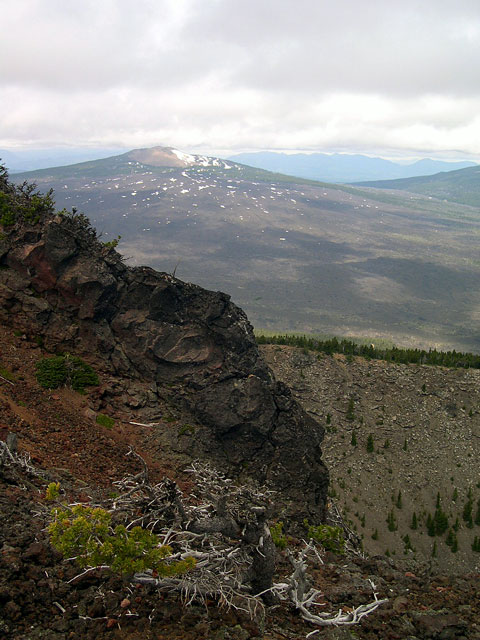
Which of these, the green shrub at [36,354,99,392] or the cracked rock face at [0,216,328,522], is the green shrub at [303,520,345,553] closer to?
the cracked rock face at [0,216,328,522]

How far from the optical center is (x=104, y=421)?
15.7 metres

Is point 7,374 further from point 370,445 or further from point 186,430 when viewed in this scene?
point 370,445

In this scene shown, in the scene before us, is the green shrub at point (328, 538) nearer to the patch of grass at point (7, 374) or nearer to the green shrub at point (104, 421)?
the green shrub at point (104, 421)

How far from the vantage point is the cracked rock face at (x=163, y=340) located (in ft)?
60.0

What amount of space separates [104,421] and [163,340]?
474 centimetres

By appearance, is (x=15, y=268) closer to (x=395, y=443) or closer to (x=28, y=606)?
(x=28, y=606)

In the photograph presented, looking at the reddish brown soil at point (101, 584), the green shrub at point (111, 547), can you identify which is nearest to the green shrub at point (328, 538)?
the reddish brown soil at point (101, 584)

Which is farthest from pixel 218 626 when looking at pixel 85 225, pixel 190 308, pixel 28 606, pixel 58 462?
pixel 85 225

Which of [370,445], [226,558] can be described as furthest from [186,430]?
[370,445]

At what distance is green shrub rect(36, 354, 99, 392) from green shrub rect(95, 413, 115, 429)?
1382 mm

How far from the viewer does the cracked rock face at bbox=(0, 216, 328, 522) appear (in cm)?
1828

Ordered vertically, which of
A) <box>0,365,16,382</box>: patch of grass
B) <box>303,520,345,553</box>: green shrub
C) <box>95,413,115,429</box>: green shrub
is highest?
<box>0,365,16,382</box>: patch of grass

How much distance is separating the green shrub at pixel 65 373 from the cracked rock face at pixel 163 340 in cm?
97

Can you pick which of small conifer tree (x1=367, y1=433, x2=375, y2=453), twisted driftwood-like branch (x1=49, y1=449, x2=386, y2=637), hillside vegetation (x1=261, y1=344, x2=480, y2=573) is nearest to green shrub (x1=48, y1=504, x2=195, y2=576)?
twisted driftwood-like branch (x1=49, y1=449, x2=386, y2=637)
